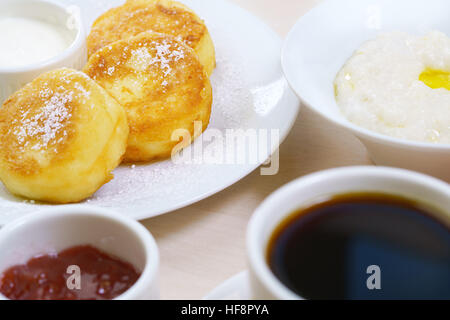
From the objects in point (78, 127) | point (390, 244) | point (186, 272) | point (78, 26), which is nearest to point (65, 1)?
point (78, 26)

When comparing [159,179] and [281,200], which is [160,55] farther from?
[281,200]

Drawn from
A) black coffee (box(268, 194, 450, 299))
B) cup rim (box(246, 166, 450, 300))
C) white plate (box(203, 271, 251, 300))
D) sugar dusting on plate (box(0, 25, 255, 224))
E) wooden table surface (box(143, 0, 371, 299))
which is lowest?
wooden table surface (box(143, 0, 371, 299))

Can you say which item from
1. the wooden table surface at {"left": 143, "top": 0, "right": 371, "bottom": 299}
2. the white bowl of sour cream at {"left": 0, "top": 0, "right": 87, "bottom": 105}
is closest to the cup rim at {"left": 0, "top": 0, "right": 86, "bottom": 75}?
the white bowl of sour cream at {"left": 0, "top": 0, "right": 87, "bottom": 105}

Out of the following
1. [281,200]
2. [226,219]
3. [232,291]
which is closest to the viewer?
[281,200]

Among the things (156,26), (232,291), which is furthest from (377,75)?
(232,291)

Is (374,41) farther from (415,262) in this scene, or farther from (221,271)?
(415,262)

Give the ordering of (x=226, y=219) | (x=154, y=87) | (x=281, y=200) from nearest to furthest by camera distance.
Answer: (x=281, y=200), (x=226, y=219), (x=154, y=87)

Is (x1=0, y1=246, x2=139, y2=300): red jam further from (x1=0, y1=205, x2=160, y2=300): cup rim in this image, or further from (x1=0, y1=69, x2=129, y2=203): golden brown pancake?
(x1=0, y1=69, x2=129, y2=203): golden brown pancake
